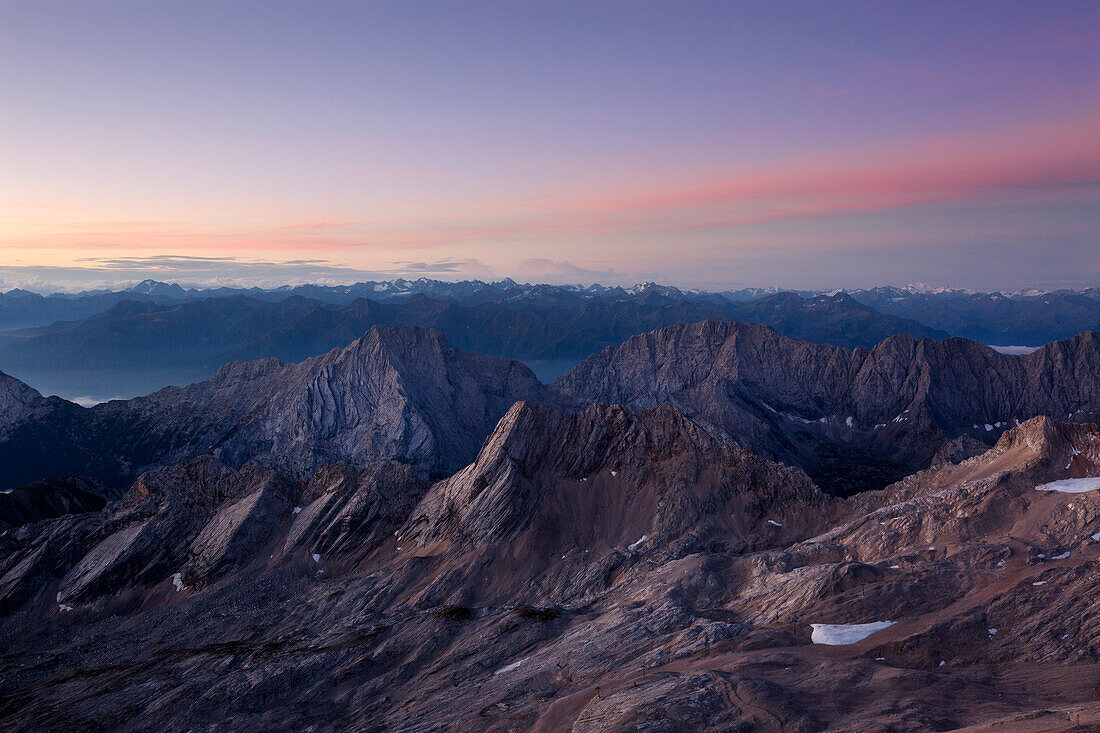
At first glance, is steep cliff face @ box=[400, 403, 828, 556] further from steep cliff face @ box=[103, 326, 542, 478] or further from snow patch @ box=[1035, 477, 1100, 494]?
steep cliff face @ box=[103, 326, 542, 478]

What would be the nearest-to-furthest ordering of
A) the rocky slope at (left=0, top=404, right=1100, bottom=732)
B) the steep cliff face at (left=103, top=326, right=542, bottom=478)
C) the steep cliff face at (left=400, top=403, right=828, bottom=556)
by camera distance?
1. the rocky slope at (left=0, top=404, right=1100, bottom=732)
2. the steep cliff face at (left=400, top=403, right=828, bottom=556)
3. the steep cliff face at (left=103, top=326, right=542, bottom=478)

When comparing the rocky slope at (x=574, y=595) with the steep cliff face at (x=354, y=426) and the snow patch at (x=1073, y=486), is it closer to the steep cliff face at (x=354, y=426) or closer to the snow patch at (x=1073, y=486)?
the snow patch at (x=1073, y=486)

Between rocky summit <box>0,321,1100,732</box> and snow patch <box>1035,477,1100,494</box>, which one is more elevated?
snow patch <box>1035,477,1100,494</box>

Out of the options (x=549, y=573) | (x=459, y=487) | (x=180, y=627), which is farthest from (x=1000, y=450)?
(x=180, y=627)

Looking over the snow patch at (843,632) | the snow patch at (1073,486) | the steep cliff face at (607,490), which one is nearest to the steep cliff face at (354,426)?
the steep cliff face at (607,490)

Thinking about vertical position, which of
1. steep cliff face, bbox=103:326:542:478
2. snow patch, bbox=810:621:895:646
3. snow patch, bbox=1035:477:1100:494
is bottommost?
steep cliff face, bbox=103:326:542:478

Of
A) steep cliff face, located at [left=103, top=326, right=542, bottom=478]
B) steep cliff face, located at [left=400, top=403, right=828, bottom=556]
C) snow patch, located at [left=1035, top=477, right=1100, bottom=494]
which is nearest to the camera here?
snow patch, located at [left=1035, top=477, right=1100, bottom=494]

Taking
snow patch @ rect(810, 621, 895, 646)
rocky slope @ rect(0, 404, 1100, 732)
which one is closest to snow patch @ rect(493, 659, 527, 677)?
rocky slope @ rect(0, 404, 1100, 732)
